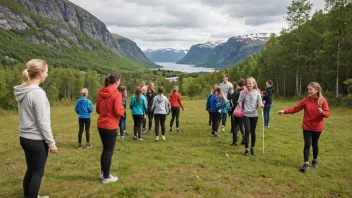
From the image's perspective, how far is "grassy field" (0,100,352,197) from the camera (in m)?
6.96

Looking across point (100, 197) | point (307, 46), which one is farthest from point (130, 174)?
point (307, 46)

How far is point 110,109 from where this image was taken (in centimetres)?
700

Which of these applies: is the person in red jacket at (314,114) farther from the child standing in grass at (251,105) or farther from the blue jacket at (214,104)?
the blue jacket at (214,104)

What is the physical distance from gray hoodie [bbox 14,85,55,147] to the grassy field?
2.31 meters

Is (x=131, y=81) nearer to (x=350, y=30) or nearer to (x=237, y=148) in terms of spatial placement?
(x=350, y=30)

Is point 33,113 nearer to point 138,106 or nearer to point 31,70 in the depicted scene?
point 31,70

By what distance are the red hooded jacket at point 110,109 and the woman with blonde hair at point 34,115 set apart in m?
1.88

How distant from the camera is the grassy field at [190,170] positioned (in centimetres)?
696

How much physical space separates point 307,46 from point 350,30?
1024cm

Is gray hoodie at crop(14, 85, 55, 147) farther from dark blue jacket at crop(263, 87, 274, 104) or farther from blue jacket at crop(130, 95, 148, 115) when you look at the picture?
dark blue jacket at crop(263, 87, 274, 104)

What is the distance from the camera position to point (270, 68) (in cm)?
5403

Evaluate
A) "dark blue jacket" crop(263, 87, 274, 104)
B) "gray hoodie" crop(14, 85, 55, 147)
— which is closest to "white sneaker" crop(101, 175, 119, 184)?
"gray hoodie" crop(14, 85, 55, 147)

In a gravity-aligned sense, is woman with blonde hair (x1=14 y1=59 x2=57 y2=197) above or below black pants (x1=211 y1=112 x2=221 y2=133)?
above

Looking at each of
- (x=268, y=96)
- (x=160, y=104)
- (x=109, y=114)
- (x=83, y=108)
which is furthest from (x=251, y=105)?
(x=268, y=96)
